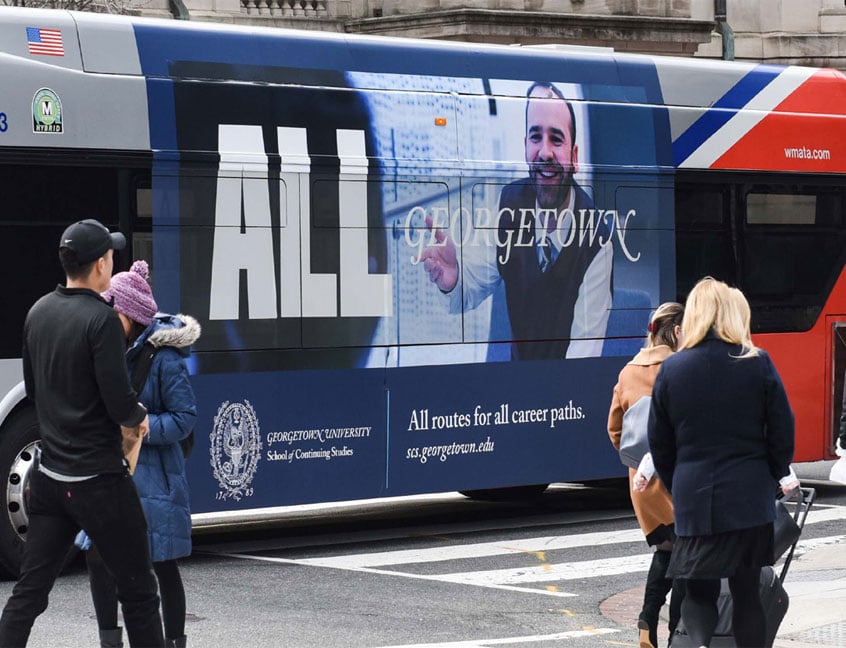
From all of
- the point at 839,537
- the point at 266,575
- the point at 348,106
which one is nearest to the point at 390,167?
the point at 348,106

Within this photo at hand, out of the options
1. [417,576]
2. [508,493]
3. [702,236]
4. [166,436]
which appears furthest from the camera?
[508,493]

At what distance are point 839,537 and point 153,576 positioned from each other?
7.12 m

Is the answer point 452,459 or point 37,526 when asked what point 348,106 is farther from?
point 37,526

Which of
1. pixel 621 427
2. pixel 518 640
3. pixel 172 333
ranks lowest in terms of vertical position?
pixel 518 640

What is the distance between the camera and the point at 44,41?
419 inches

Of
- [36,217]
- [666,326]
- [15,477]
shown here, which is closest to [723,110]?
[36,217]

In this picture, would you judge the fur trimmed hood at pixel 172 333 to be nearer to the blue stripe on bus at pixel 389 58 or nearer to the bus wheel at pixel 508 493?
the blue stripe on bus at pixel 389 58

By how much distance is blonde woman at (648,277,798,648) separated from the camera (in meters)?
6.68

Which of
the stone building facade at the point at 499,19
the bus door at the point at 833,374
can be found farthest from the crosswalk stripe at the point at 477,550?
the stone building facade at the point at 499,19

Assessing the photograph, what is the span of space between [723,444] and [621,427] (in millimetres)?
1545

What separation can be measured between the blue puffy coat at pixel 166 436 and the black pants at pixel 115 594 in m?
0.13

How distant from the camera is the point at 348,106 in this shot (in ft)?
39.3

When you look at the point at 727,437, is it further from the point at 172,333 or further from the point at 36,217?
the point at 36,217

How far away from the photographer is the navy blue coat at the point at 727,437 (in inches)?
263
